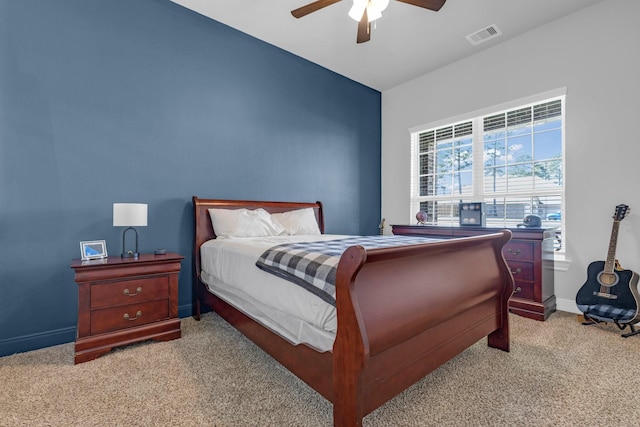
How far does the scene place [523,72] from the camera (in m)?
3.38

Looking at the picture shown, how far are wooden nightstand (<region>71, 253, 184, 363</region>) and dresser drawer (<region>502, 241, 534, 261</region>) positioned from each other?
3092mm

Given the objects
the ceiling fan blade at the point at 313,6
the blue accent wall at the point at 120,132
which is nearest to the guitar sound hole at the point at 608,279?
the blue accent wall at the point at 120,132

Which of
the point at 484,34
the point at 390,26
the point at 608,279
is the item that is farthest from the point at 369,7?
the point at 608,279

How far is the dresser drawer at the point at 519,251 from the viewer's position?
2928 millimetres

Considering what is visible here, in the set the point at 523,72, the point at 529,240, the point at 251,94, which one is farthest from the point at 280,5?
the point at 529,240

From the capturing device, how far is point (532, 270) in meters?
2.92

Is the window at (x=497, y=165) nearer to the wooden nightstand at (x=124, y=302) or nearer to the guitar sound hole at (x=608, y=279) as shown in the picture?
the guitar sound hole at (x=608, y=279)

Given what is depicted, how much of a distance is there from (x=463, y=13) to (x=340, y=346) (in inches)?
132

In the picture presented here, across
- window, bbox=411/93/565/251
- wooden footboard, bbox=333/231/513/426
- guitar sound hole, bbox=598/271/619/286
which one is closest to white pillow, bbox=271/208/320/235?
window, bbox=411/93/565/251

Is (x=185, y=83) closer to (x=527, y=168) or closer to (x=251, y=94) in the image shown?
(x=251, y=94)

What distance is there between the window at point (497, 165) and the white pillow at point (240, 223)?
242cm

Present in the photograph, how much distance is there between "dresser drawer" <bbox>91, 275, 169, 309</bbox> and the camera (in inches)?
81.4

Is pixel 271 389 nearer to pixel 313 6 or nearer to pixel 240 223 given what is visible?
pixel 240 223

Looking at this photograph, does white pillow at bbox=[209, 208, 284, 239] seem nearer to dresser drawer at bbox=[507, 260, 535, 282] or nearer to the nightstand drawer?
the nightstand drawer
